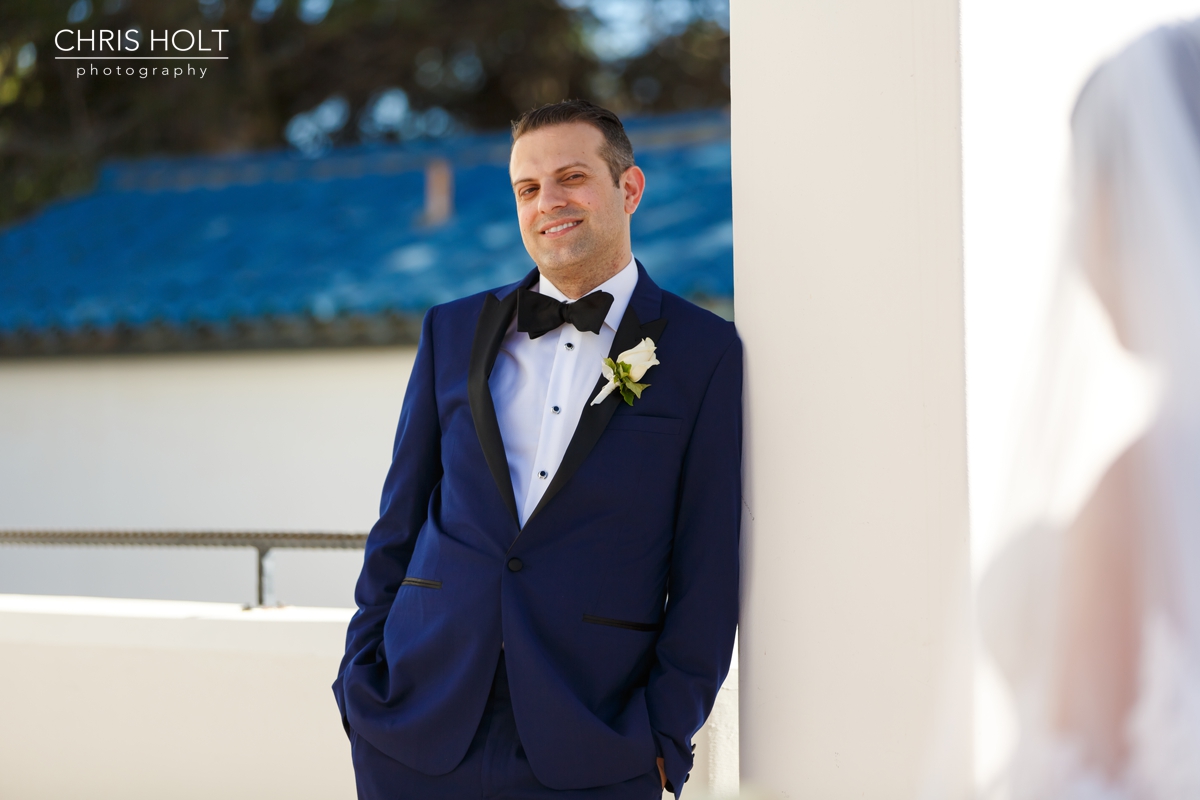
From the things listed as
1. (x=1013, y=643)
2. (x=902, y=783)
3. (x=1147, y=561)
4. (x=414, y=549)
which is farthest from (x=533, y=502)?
(x=1147, y=561)

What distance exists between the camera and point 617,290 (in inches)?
82.0

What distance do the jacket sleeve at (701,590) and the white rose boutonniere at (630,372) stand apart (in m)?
0.11

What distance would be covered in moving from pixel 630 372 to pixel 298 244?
449 centimetres

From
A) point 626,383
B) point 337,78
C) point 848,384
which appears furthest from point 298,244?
point 848,384

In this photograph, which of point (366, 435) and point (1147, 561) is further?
point (366, 435)

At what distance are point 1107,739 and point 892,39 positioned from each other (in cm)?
106

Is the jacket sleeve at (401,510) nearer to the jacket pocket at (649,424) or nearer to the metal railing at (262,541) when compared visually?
the jacket pocket at (649,424)

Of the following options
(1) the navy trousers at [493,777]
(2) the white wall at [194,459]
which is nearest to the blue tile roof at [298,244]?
(2) the white wall at [194,459]

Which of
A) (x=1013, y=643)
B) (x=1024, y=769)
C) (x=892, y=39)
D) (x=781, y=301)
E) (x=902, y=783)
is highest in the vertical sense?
(x=892, y=39)

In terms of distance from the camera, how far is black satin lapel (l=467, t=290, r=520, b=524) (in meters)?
1.89

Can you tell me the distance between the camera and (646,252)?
528 centimetres

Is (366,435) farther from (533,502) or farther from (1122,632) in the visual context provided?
(1122,632)

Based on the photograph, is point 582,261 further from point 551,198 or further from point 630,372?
point 630,372

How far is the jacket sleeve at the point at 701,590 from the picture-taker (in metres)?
1.82
